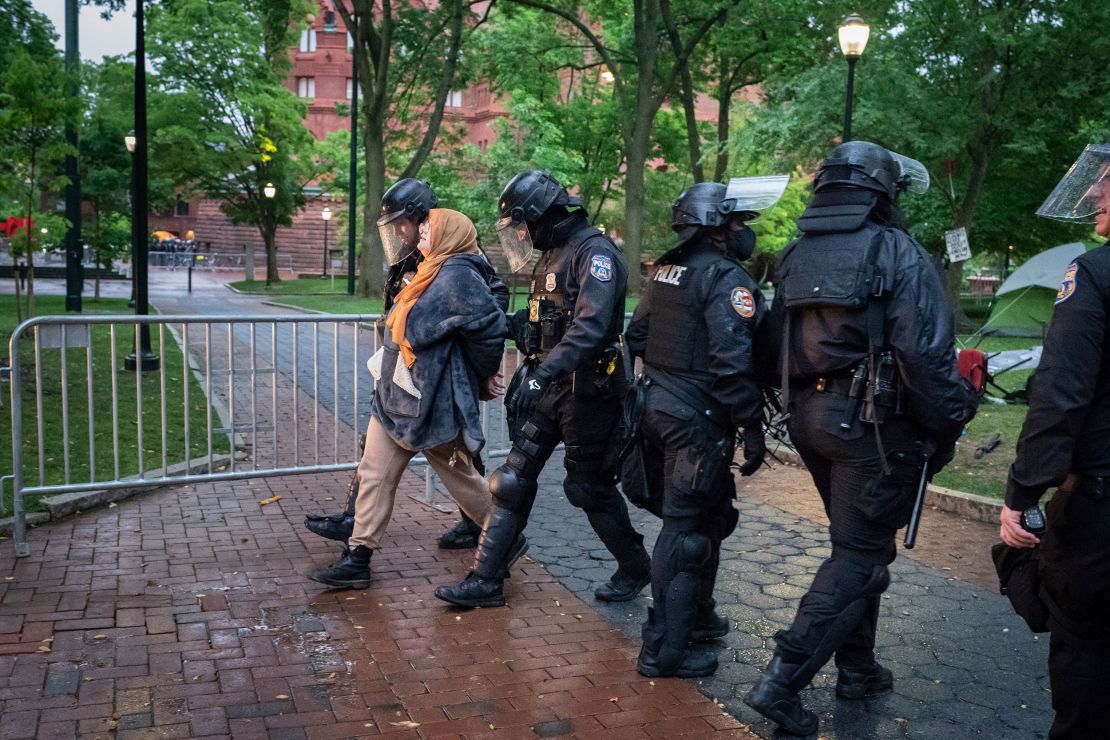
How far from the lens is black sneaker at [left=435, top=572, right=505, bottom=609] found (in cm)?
555

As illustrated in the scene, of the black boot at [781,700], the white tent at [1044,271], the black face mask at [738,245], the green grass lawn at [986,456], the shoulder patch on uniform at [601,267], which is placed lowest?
the green grass lawn at [986,456]

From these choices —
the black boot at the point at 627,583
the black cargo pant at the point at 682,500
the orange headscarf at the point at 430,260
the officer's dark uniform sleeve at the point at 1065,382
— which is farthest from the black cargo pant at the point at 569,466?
the officer's dark uniform sleeve at the point at 1065,382

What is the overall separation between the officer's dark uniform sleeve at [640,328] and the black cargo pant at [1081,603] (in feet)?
6.64

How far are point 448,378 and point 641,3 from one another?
72.9 ft

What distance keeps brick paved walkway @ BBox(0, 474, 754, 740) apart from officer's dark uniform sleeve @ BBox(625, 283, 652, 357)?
4.47 ft

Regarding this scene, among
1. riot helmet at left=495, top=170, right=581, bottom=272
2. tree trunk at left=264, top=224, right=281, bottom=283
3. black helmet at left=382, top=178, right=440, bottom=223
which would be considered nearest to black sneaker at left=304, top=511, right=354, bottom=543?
black helmet at left=382, top=178, right=440, bottom=223

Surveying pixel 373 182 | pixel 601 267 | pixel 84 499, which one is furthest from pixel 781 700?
pixel 373 182

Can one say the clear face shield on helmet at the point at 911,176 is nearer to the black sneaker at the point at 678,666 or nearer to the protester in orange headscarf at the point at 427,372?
the black sneaker at the point at 678,666

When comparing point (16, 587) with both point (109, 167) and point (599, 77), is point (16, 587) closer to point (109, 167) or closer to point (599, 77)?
point (109, 167)

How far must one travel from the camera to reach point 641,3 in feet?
85.9

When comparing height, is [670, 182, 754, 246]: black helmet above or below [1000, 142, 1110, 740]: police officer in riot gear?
above

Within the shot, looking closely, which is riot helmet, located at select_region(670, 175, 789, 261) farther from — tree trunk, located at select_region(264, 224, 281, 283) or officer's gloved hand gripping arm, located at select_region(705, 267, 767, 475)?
tree trunk, located at select_region(264, 224, 281, 283)

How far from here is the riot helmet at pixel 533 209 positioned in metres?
5.26

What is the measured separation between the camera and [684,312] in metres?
4.62
